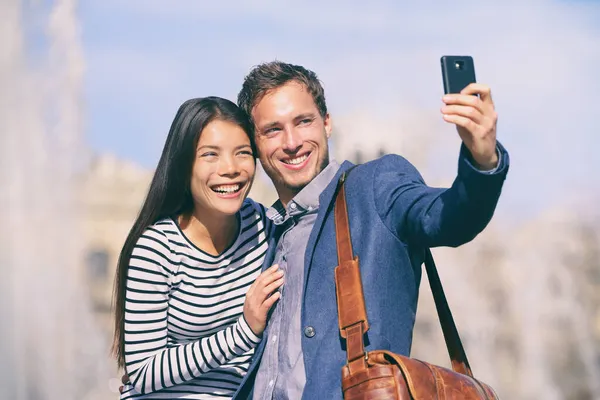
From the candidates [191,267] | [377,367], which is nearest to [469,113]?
[377,367]

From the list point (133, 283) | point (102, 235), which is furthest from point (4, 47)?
point (133, 283)

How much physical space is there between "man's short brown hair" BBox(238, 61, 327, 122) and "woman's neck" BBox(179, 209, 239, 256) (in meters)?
0.39

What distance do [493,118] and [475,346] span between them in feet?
56.5

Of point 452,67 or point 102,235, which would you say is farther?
point 102,235

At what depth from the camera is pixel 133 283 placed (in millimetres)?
3240

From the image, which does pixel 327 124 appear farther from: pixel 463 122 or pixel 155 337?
pixel 463 122

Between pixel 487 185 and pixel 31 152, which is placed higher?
pixel 31 152

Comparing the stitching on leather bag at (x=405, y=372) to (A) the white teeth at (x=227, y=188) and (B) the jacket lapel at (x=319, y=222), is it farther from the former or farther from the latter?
(A) the white teeth at (x=227, y=188)

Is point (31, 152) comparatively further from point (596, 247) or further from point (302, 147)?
point (302, 147)

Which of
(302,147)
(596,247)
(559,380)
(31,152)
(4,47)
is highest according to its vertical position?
(4,47)

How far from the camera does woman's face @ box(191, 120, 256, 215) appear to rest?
3365 mm

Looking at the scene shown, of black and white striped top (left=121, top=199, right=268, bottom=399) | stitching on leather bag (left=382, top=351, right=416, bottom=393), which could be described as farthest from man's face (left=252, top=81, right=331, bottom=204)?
stitching on leather bag (left=382, top=351, right=416, bottom=393)

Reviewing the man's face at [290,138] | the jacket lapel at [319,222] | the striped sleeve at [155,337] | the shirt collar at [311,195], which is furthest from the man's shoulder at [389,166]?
the striped sleeve at [155,337]

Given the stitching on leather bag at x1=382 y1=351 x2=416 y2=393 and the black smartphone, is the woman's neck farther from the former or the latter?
the black smartphone
